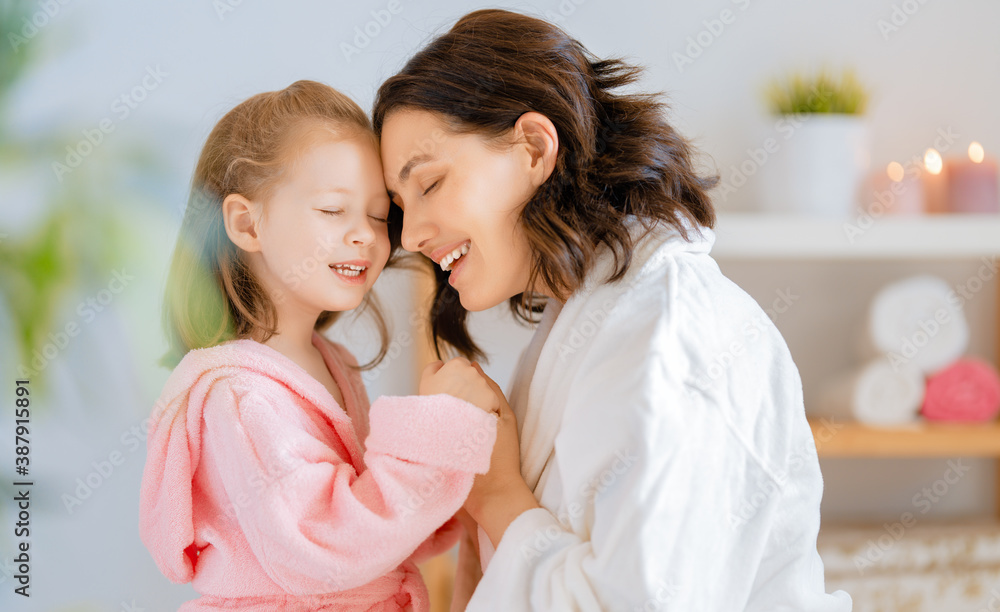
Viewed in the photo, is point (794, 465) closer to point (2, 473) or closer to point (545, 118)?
point (545, 118)

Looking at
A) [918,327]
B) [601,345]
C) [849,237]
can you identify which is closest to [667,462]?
[601,345]

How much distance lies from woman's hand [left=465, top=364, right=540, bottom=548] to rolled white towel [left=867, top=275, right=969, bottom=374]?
1002mm

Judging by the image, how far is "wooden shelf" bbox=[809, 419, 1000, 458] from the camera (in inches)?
60.0

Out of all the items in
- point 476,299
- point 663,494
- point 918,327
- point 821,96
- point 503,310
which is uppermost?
point 821,96

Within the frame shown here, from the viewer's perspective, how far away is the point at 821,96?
1568mm

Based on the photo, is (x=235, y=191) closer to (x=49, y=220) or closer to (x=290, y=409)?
(x=290, y=409)

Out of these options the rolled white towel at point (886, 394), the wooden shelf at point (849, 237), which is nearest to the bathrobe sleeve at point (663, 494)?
the wooden shelf at point (849, 237)

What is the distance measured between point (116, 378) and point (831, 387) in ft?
4.78

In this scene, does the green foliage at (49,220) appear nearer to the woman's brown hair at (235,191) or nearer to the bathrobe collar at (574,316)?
the woman's brown hair at (235,191)

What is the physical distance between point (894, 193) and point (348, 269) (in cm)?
119

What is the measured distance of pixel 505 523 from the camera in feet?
2.89

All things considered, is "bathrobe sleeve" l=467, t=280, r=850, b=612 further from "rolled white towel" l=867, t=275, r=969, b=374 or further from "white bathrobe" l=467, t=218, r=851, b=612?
"rolled white towel" l=867, t=275, r=969, b=374

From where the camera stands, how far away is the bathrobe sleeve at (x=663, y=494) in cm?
73

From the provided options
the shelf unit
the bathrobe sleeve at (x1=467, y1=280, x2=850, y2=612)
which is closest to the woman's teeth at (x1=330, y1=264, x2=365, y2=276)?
the bathrobe sleeve at (x1=467, y1=280, x2=850, y2=612)
